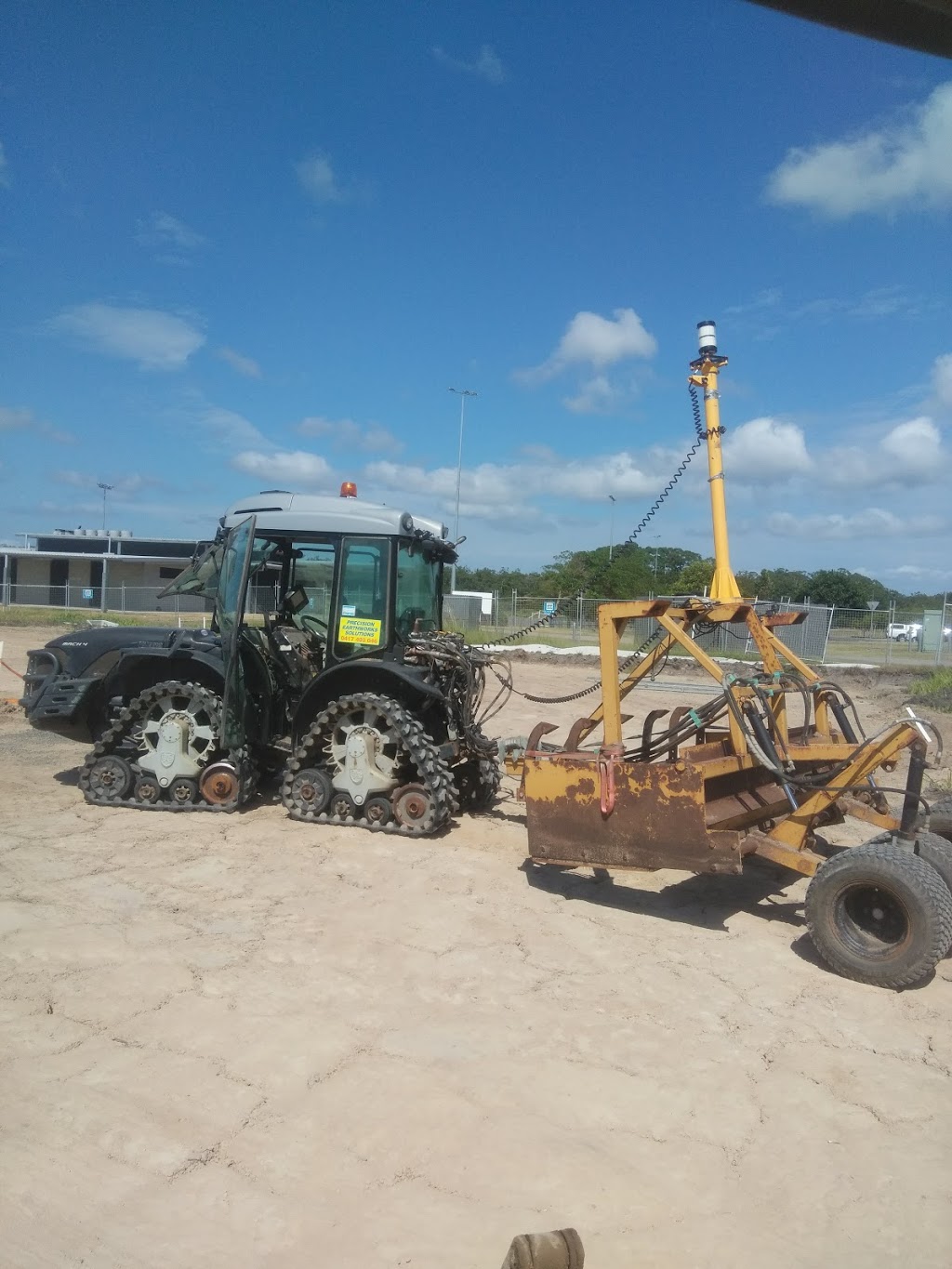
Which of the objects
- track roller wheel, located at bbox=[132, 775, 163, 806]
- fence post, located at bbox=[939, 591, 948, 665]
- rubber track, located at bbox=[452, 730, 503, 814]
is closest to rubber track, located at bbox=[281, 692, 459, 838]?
rubber track, located at bbox=[452, 730, 503, 814]

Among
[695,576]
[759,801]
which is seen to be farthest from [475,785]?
[695,576]

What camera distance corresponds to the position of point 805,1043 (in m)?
3.93

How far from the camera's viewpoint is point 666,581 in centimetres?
4009

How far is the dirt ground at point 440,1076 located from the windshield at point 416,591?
2.16 meters

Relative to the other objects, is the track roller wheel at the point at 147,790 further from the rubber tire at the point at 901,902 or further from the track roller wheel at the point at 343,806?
the rubber tire at the point at 901,902

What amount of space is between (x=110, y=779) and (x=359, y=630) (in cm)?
236

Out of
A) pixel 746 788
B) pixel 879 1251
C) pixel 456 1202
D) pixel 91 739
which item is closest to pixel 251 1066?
pixel 456 1202

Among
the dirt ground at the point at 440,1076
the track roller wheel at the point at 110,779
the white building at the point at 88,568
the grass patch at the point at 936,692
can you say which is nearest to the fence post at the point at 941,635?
the grass patch at the point at 936,692

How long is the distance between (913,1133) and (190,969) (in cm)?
308

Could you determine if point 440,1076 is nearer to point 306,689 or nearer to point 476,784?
point 306,689

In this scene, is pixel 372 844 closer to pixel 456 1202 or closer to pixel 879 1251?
pixel 456 1202

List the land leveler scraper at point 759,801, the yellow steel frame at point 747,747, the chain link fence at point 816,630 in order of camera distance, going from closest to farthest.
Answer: the land leveler scraper at point 759,801 < the yellow steel frame at point 747,747 < the chain link fence at point 816,630

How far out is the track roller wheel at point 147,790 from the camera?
7297 millimetres

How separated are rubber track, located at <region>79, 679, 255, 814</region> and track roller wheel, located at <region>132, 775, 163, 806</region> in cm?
4
